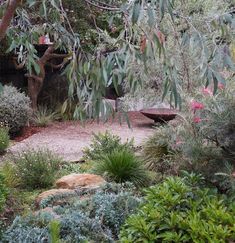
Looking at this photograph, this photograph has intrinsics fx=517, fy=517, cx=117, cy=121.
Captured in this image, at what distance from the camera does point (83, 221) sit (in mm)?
4395

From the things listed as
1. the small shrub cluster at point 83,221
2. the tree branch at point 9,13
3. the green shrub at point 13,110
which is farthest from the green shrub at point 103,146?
the tree branch at point 9,13

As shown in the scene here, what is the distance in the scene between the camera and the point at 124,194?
4895 millimetres

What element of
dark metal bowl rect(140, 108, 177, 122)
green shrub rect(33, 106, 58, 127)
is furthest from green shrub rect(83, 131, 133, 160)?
green shrub rect(33, 106, 58, 127)

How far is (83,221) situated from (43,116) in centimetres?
833

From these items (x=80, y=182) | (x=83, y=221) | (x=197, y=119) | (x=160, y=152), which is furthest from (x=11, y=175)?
(x=197, y=119)

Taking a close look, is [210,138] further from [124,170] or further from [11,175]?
[11,175]

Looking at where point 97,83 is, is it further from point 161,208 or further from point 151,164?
point 151,164

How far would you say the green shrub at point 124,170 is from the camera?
6516 mm

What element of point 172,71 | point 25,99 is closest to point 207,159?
point 172,71

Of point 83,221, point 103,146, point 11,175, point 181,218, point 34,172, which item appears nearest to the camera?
point 181,218

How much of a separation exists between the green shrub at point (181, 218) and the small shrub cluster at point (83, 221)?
0.50m

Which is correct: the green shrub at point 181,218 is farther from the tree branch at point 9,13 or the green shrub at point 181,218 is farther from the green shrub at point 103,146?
the green shrub at point 103,146

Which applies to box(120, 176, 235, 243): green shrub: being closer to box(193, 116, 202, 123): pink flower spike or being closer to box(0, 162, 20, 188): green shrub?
box(193, 116, 202, 123): pink flower spike

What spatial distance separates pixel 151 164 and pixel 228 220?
3516 millimetres
